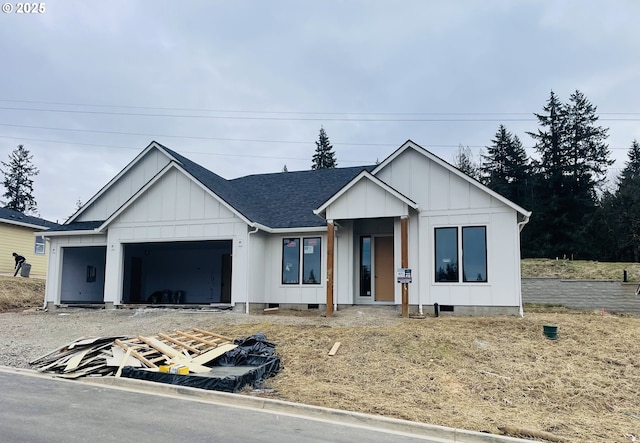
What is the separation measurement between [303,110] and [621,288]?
23.8m

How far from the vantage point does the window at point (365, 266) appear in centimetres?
1678

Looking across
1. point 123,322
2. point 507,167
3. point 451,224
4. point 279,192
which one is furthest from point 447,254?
point 507,167

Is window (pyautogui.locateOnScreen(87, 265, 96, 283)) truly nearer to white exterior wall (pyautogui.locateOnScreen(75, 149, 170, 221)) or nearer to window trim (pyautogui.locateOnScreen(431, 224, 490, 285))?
white exterior wall (pyautogui.locateOnScreen(75, 149, 170, 221))

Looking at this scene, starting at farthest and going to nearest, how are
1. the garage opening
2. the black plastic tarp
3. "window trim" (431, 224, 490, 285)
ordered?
the garage opening
"window trim" (431, 224, 490, 285)
the black plastic tarp

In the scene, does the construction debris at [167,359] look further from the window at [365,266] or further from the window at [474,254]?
the window at [474,254]

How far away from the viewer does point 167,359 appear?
8.95 meters

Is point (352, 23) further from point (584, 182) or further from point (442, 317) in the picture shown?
point (584, 182)

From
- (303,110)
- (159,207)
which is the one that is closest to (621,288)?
(159,207)

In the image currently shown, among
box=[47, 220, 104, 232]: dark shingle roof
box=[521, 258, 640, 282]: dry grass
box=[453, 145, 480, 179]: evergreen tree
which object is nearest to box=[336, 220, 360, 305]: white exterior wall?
box=[47, 220, 104, 232]: dark shingle roof

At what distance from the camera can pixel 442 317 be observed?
14.2m

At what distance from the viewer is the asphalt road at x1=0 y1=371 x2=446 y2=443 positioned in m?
5.33

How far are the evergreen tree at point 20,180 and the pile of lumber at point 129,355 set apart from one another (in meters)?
62.6

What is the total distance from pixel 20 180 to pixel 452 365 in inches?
2726

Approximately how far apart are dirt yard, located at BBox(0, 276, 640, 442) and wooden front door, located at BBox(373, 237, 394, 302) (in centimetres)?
211
